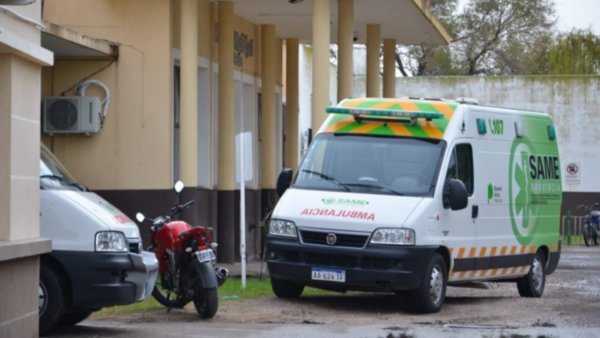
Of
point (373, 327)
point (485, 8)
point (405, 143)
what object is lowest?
point (373, 327)

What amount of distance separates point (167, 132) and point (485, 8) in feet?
161

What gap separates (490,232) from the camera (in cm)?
1806

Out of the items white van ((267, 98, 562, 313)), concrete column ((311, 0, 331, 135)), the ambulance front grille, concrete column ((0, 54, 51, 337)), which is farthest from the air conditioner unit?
concrete column ((0, 54, 51, 337))

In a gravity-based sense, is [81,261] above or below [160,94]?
below

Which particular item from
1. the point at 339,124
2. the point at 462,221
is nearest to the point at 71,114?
the point at 339,124

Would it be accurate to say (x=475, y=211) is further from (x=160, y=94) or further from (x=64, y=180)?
(x=64, y=180)

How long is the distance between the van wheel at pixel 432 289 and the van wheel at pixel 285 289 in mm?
1614

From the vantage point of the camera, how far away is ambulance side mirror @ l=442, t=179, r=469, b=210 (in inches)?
647

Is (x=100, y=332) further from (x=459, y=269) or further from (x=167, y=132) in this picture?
(x=167, y=132)

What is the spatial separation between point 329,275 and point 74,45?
18.8 ft

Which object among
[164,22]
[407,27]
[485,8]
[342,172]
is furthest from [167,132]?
[485,8]

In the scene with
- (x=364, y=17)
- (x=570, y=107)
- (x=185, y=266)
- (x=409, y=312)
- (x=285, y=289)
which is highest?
(x=364, y=17)

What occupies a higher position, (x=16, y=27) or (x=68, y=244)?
(x=16, y=27)

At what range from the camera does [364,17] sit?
27.7m
